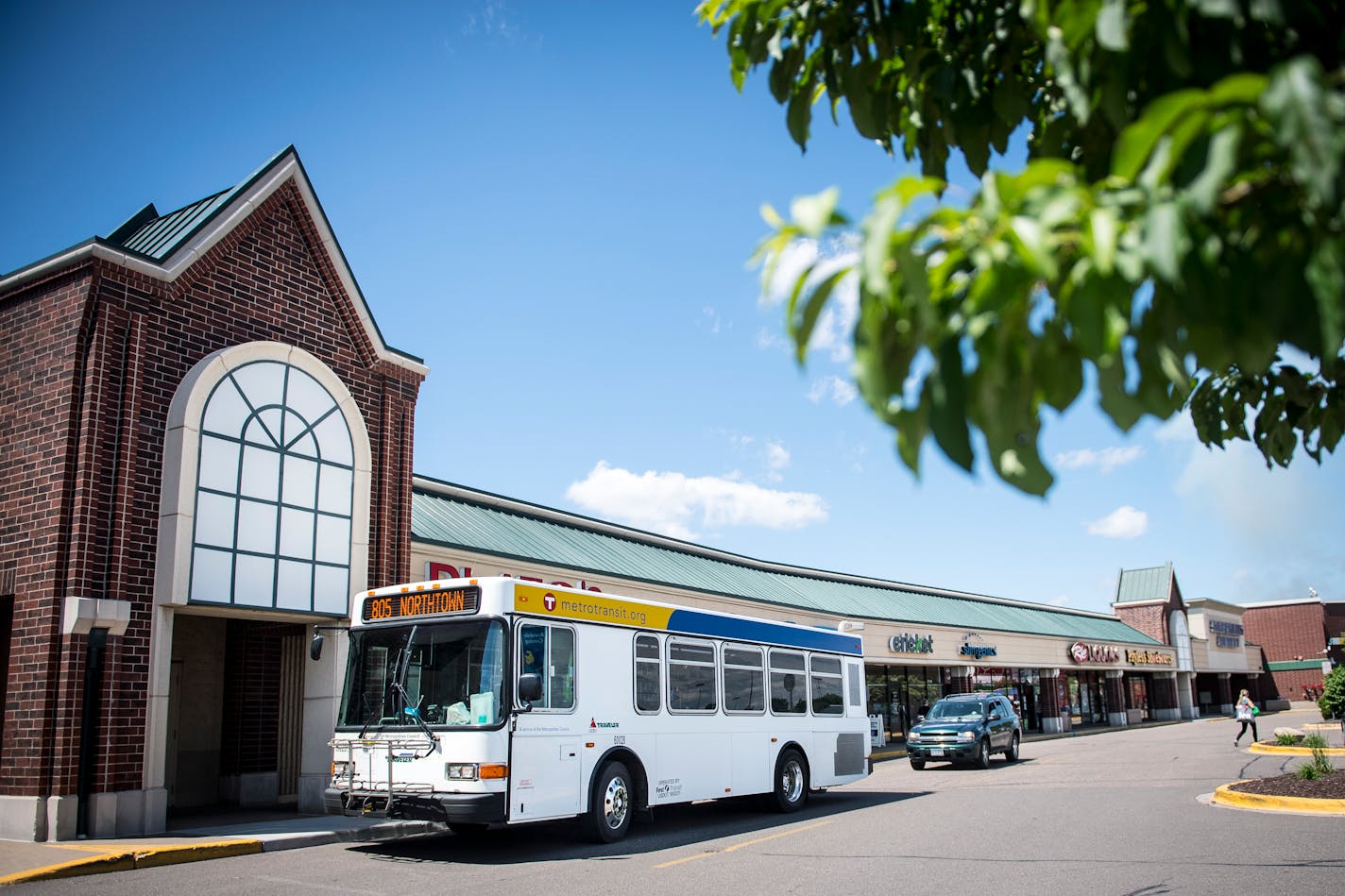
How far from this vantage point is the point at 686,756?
14602 mm

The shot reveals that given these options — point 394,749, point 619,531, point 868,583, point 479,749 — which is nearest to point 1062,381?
point 479,749

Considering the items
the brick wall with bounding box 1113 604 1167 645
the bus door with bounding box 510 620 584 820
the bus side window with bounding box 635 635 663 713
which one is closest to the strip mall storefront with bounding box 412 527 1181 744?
A: the brick wall with bounding box 1113 604 1167 645

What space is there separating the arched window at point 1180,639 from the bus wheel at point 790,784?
56298 millimetres

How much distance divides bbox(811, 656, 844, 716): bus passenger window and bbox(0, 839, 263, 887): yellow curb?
30.8ft

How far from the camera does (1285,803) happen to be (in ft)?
48.6

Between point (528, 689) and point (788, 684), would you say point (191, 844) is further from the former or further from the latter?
point (788, 684)

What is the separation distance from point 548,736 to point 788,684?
6197mm

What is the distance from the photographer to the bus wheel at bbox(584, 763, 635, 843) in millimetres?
12961

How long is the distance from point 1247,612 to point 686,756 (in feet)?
325

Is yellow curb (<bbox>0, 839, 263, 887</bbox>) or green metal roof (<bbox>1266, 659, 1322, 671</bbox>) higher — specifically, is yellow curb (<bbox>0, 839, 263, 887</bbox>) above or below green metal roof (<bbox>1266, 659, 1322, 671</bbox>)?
above

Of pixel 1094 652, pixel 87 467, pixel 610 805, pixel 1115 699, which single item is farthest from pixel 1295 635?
pixel 87 467

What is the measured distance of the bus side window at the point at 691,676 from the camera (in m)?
14.7

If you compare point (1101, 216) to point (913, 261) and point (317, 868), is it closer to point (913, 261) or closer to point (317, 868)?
point (913, 261)

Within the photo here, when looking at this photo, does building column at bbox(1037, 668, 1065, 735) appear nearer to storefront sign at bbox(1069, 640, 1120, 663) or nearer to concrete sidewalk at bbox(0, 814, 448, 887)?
storefront sign at bbox(1069, 640, 1120, 663)
